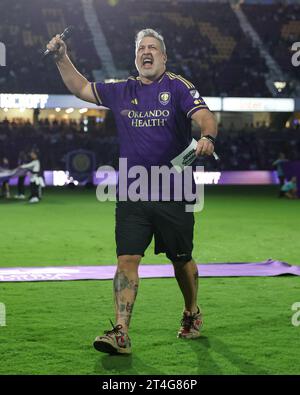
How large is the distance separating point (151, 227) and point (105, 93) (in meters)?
1.06

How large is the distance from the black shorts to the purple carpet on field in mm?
3253

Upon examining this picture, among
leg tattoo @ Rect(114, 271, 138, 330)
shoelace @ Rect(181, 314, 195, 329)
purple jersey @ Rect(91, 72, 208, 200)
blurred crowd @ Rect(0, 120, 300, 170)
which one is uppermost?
blurred crowd @ Rect(0, 120, 300, 170)

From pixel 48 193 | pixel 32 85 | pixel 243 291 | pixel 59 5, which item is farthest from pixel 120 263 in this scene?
pixel 59 5

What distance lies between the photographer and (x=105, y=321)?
649 centimetres

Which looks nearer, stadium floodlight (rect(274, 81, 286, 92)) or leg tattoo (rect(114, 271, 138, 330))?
leg tattoo (rect(114, 271, 138, 330))

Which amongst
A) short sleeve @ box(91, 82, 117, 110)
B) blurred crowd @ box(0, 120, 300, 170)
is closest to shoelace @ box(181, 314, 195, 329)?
short sleeve @ box(91, 82, 117, 110)

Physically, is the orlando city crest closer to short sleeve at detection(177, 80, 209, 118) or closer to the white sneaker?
short sleeve at detection(177, 80, 209, 118)

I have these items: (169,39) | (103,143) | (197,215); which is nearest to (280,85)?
(169,39)

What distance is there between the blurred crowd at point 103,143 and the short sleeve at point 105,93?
83.3 feet

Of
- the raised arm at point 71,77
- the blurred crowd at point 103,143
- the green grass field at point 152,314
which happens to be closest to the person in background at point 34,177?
the green grass field at point 152,314

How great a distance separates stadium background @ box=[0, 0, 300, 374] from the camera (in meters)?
5.52

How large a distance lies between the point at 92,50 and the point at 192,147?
36230 millimetres

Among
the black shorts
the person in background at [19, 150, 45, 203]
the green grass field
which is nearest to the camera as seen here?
the green grass field

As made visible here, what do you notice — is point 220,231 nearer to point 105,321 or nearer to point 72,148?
point 105,321
